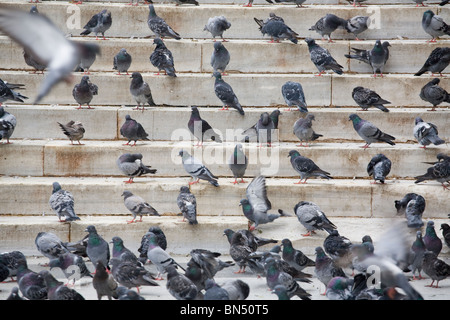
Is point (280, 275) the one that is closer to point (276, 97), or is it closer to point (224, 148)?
point (224, 148)

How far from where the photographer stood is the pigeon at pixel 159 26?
12570mm

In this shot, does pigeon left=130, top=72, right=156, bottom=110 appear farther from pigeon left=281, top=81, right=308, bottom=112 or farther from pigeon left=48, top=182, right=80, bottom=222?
pigeon left=48, top=182, right=80, bottom=222

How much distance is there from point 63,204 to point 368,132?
4417 millimetres

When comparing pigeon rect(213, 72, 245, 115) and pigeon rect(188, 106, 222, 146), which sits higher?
pigeon rect(213, 72, 245, 115)

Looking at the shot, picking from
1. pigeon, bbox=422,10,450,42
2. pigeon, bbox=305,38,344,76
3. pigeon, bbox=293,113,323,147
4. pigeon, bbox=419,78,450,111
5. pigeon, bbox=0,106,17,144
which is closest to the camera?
pigeon, bbox=0,106,17,144

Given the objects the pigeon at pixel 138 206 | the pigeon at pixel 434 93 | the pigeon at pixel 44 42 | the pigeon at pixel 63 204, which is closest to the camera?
the pigeon at pixel 44 42

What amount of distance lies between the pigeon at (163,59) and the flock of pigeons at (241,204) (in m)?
0.02

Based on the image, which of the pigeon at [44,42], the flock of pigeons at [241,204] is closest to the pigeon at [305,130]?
the flock of pigeons at [241,204]

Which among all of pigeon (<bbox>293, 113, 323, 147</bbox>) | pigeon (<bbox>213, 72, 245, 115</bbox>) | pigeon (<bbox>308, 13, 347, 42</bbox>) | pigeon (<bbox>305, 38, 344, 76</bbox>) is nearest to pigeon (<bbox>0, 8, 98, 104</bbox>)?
pigeon (<bbox>293, 113, 323, 147</bbox>)

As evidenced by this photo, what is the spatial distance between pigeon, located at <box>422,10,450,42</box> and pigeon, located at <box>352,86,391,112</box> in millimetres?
2127

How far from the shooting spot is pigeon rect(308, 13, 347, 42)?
12562 millimetres

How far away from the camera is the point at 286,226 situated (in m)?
9.53

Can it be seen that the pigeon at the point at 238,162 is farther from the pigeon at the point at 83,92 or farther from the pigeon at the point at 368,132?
the pigeon at the point at 83,92

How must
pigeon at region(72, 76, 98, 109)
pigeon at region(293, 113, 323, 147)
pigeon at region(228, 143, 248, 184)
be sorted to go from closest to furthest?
pigeon at region(228, 143, 248, 184) → pigeon at region(293, 113, 323, 147) → pigeon at region(72, 76, 98, 109)
